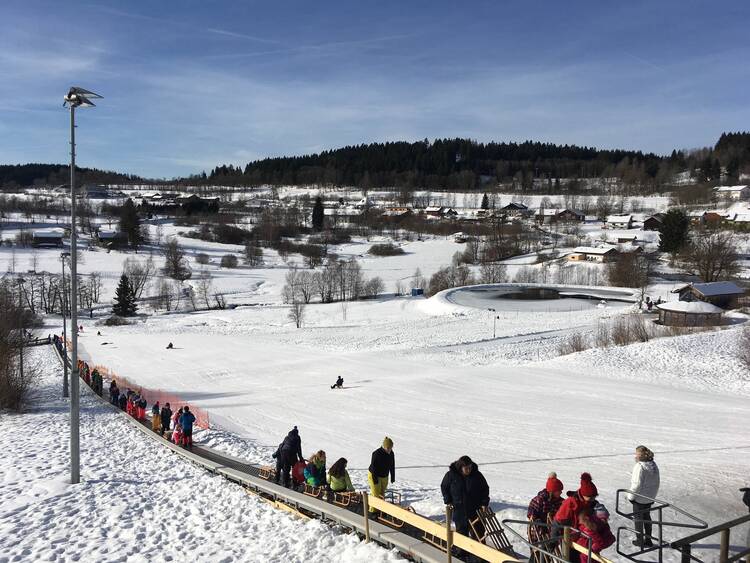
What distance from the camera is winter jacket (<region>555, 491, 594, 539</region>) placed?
23.8ft

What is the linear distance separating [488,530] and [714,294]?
171 ft

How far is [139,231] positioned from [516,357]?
4006 inches

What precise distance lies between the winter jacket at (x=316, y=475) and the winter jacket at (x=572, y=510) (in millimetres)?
5088

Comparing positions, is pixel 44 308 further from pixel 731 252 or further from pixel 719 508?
pixel 731 252

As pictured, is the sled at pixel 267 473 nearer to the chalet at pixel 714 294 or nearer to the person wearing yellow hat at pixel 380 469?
the person wearing yellow hat at pixel 380 469

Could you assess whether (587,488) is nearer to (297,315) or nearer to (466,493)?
(466,493)

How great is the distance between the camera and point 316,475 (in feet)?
36.1

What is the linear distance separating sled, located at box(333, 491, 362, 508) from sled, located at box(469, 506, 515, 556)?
9.13 feet

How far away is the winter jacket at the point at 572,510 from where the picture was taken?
7262 millimetres

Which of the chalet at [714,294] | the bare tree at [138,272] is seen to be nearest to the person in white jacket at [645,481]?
the chalet at [714,294]

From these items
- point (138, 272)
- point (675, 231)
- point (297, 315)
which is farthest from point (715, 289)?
point (138, 272)

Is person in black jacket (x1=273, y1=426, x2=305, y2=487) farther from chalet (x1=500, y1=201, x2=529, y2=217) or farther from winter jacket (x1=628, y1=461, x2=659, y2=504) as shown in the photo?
chalet (x1=500, y1=201, x2=529, y2=217)

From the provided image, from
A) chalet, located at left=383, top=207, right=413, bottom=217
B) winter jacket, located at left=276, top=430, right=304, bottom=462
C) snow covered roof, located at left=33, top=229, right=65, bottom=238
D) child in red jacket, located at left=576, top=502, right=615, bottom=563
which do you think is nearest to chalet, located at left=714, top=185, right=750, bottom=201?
chalet, located at left=383, top=207, right=413, bottom=217

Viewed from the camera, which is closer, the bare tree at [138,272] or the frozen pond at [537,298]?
the frozen pond at [537,298]
